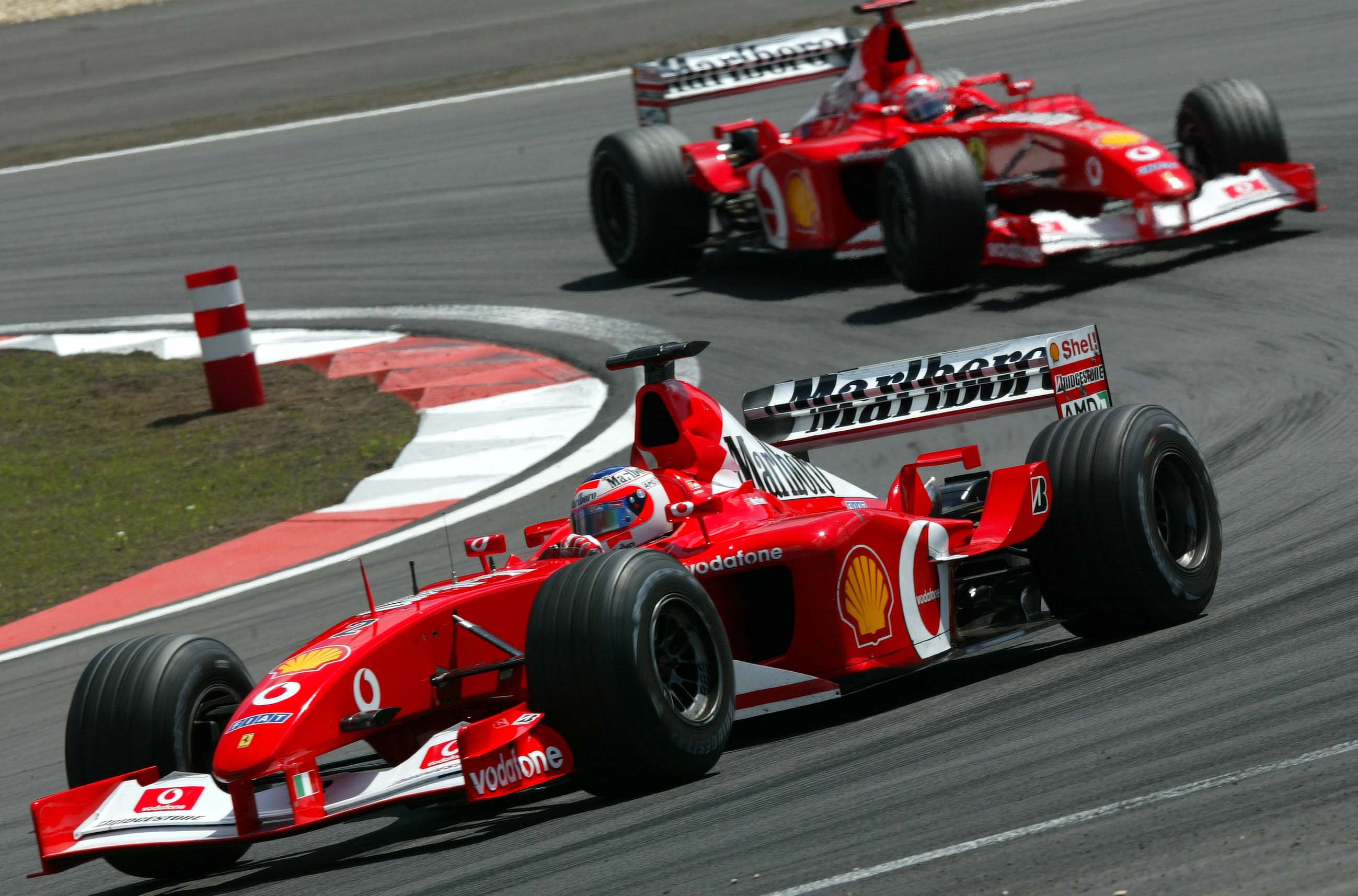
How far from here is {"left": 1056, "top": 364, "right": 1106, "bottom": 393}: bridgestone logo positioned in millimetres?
7344

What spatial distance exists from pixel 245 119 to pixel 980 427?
1771cm

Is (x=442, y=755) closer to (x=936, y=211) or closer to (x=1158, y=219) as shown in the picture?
(x=936, y=211)

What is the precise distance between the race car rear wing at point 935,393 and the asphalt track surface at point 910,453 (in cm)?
98

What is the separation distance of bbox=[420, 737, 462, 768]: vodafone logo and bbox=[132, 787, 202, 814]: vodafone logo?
71 cm

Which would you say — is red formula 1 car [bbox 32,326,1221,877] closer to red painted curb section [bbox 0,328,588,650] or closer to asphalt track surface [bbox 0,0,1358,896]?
asphalt track surface [bbox 0,0,1358,896]

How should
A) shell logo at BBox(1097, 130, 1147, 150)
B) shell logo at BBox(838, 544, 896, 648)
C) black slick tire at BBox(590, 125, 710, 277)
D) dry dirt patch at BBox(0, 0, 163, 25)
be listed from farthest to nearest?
dry dirt patch at BBox(0, 0, 163, 25) → black slick tire at BBox(590, 125, 710, 277) → shell logo at BBox(1097, 130, 1147, 150) → shell logo at BBox(838, 544, 896, 648)

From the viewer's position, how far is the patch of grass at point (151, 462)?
34.4 feet

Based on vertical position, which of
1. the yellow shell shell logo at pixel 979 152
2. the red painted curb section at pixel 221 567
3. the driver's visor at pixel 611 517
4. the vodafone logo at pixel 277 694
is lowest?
the red painted curb section at pixel 221 567

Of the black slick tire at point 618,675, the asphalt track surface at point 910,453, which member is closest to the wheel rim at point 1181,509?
the asphalt track surface at point 910,453

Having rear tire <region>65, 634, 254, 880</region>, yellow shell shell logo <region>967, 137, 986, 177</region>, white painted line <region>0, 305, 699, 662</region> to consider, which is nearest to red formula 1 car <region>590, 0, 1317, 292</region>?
yellow shell shell logo <region>967, 137, 986, 177</region>

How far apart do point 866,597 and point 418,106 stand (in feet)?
64.2

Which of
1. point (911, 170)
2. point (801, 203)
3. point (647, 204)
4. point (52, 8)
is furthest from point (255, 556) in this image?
point (52, 8)

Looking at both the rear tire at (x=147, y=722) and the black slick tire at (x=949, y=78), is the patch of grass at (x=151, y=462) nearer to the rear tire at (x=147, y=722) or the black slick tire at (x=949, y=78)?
the rear tire at (x=147, y=722)

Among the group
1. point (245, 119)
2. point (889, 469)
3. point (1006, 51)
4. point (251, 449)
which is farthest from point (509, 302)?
point (245, 119)
